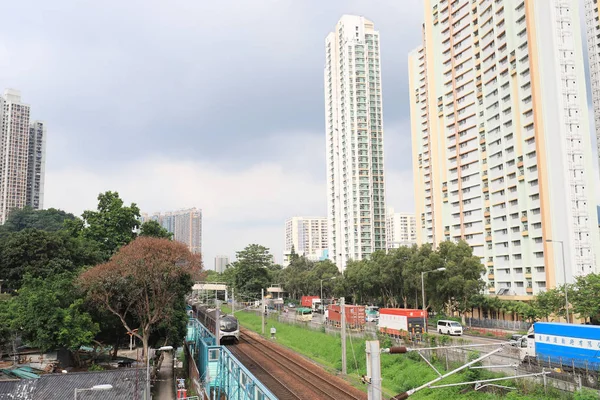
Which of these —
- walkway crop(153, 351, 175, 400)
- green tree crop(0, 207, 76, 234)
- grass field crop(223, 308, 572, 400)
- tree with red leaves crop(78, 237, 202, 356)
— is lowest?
walkway crop(153, 351, 175, 400)

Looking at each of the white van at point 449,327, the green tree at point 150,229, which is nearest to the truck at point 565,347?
the white van at point 449,327

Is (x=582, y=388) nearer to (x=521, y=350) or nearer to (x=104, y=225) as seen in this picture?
(x=521, y=350)

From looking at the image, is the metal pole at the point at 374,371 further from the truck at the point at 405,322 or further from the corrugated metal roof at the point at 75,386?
the truck at the point at 405,322

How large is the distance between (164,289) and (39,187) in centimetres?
14563

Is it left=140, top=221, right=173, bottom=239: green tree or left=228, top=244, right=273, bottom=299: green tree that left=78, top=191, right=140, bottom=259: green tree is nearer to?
left=140, top=221, right=173, bottom=239: green tree

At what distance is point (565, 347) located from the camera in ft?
93.7

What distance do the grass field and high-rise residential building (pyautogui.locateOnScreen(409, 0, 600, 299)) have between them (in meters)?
31.4

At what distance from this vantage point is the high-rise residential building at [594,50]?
106562 mm

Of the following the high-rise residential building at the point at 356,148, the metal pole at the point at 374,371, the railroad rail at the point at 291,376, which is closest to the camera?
the metal pole at the point at 374,371

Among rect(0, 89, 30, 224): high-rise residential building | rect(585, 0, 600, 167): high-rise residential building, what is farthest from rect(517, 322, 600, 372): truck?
rect(0, 89, 30, 224): high-rise residential building

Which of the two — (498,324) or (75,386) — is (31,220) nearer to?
(498,324)

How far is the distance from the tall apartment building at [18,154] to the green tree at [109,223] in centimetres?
10695

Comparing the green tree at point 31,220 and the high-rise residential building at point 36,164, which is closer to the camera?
the green tree at point 31,220

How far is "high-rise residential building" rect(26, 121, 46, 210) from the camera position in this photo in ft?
506
